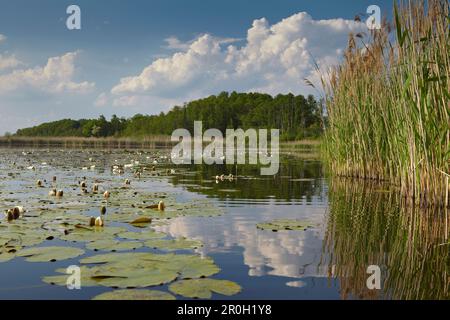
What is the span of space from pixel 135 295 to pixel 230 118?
101049 mm

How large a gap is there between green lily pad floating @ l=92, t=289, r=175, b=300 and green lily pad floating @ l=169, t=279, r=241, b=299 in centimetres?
12

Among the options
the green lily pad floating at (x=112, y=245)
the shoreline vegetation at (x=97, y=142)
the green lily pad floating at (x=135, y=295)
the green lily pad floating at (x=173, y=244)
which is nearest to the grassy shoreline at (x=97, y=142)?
the shoreline vegetation at (x=97, y=142)

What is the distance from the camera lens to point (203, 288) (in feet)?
10.4

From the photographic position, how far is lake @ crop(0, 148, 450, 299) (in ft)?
10.9

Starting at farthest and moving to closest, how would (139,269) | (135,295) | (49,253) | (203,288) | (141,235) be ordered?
(141,235) < (49,253) < (139,269) < (203,288) < (135,295)

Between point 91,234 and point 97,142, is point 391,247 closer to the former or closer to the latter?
point 91,234

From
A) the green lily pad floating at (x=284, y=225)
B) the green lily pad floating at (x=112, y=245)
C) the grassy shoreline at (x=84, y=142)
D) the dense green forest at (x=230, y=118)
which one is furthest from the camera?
the dense green forest at (x=230, y=118)

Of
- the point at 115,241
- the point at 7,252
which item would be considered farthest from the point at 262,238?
the point at 7,252

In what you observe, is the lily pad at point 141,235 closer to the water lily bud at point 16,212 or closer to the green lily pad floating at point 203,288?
the green lily pad floating at point 203,288

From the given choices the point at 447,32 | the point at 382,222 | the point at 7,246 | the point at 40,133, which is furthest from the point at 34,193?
the point at 40,133

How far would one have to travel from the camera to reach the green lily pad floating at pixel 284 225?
219 inches

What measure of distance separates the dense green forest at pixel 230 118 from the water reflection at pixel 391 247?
57234 millimetres

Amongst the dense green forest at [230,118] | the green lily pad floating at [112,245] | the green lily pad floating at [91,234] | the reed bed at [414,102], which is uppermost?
the dense green forest at [230,118]
